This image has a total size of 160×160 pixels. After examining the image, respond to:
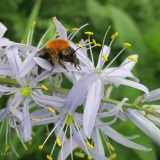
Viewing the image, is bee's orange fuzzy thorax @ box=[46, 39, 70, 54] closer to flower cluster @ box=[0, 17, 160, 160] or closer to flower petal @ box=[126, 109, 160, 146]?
flower cluster @ box=[0, 17, 160, 160]

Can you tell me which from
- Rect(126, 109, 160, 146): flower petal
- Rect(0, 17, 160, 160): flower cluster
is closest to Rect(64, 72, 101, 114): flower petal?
Rect(0, 17, 160, 160): flower cluster

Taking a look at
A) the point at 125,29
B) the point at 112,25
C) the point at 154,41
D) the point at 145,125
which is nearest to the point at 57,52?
the point at 145,125

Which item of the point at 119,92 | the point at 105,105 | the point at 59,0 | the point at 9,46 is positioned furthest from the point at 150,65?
the point at 9,46

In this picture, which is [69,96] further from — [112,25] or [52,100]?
[112,25]

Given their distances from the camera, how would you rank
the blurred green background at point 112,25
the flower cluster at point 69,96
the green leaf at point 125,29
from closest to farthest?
the flower cluster at point 69,96
the blurred green background at point 112,25
the green leaf at point 125,29

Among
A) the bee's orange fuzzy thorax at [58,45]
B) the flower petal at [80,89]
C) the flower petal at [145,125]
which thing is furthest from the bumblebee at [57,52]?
the flower petal at [145,125]

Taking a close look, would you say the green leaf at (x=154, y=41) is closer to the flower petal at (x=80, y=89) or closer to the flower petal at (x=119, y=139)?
the flower petal at (x=119, y=139)
